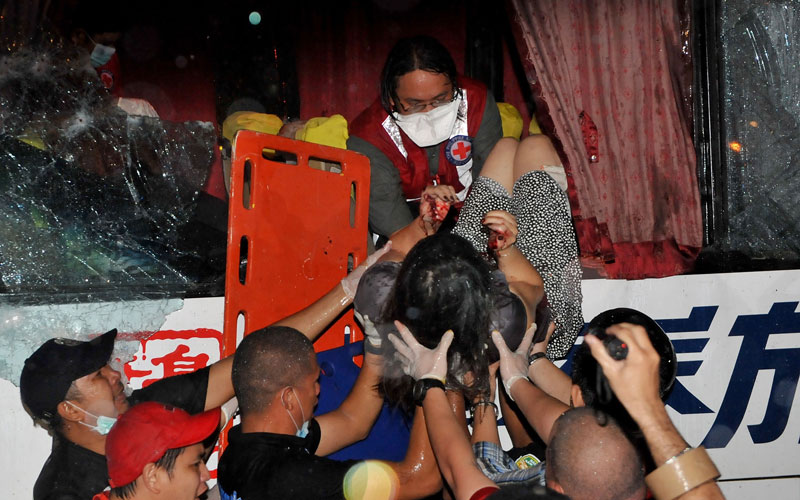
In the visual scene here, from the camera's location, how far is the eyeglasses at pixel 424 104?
357 cm

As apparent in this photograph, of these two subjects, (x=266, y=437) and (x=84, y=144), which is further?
(x=84, y=144)

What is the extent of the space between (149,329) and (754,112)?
291 centimetres

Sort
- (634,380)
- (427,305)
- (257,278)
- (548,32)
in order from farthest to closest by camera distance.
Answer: (548,32) < (257,278) < (427,305) < (634,380)

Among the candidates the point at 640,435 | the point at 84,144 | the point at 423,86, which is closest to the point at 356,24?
the point at 423,86

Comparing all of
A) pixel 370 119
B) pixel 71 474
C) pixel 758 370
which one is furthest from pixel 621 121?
pixel 71 474

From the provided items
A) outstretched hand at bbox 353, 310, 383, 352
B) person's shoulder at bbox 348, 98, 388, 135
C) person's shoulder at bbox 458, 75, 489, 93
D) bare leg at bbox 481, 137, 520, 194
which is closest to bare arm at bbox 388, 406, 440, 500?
outstretched hand at bbox 353, 310, 383, 352

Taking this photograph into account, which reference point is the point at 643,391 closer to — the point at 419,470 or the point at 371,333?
the point at 419,470

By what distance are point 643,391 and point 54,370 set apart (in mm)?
2048

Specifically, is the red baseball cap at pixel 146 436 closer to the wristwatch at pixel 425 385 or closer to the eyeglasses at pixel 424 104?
the wristwatch at pixel 425 385

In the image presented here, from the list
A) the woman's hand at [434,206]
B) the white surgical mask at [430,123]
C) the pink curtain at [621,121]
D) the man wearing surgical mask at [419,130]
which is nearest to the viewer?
the woman's hand at [434,206]

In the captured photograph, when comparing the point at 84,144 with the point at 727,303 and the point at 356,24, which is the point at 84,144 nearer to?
the point at 356,24

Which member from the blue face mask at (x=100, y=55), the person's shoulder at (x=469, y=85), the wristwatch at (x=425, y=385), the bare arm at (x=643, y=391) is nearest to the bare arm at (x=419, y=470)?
the wristwatch at (x=425, y=385)

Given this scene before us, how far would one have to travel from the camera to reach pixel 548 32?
3.39 metres

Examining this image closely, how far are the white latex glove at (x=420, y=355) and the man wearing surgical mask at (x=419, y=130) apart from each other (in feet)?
3.55
